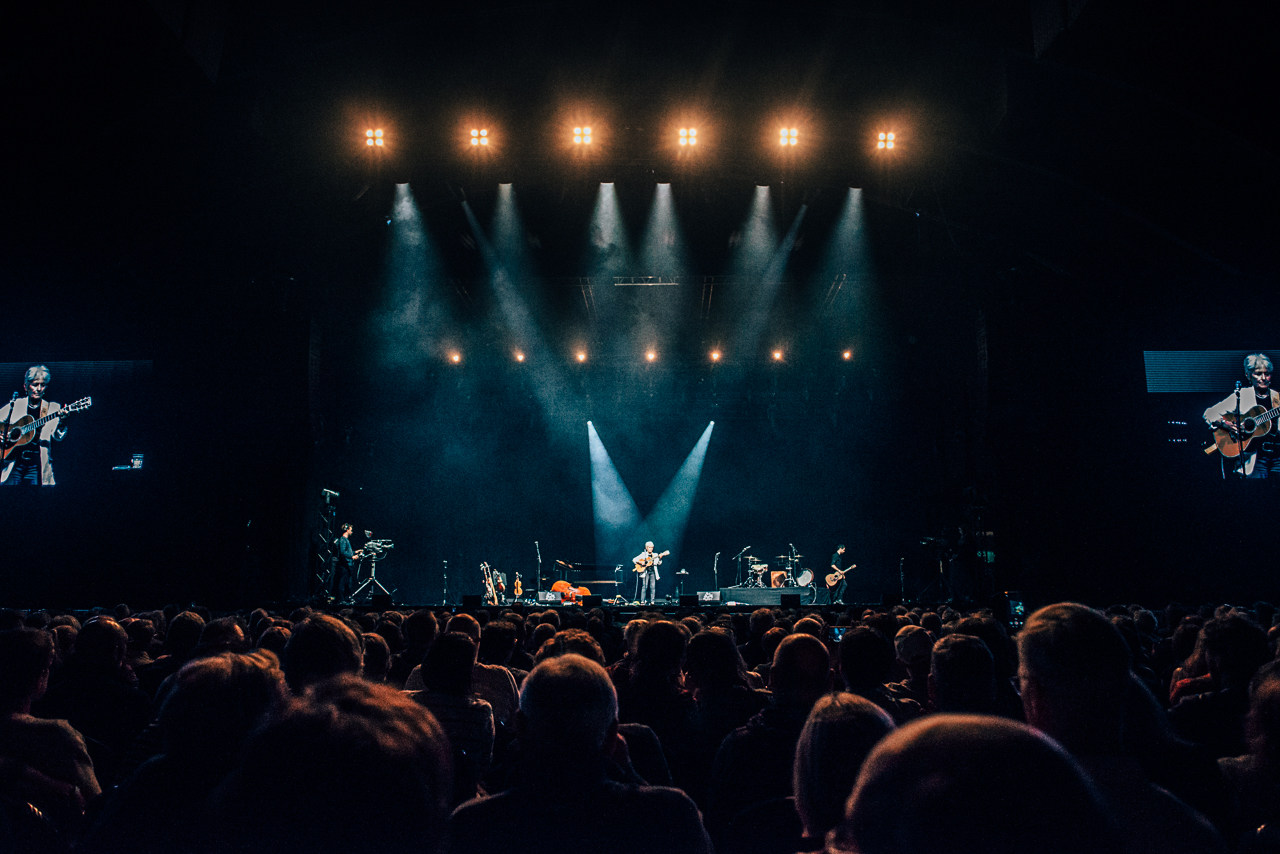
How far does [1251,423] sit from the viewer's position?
12.6 metres

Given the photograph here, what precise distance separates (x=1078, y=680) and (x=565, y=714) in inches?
45.6

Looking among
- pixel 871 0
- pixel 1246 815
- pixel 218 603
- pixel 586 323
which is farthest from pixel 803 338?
pixel 1246 815

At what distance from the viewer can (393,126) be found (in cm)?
1015

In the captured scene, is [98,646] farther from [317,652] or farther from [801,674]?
[801,674]

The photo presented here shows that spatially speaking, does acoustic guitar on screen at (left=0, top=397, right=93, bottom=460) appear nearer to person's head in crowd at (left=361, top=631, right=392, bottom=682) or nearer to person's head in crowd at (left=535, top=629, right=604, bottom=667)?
person's head in crowd at (left=361, top=631, right=392, bottom=682)

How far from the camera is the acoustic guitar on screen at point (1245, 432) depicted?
12.6m

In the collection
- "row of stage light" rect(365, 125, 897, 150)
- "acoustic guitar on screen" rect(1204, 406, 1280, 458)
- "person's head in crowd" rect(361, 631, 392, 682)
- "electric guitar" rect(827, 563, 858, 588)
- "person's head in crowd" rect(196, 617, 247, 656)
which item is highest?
"row of stage light" rect(365, 125, 897, 150)

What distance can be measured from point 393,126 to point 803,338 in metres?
10.4

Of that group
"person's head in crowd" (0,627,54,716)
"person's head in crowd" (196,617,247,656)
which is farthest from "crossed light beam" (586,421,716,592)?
"person's head in crowd" (0,627,54,716)

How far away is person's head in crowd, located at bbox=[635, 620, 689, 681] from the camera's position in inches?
137

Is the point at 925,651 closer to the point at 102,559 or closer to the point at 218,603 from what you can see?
the point at 218,603

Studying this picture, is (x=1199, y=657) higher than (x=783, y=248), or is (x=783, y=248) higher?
(x=783, y=248)

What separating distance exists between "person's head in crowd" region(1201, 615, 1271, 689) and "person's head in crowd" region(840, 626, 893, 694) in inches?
59.7

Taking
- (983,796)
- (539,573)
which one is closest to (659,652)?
(983,796)
